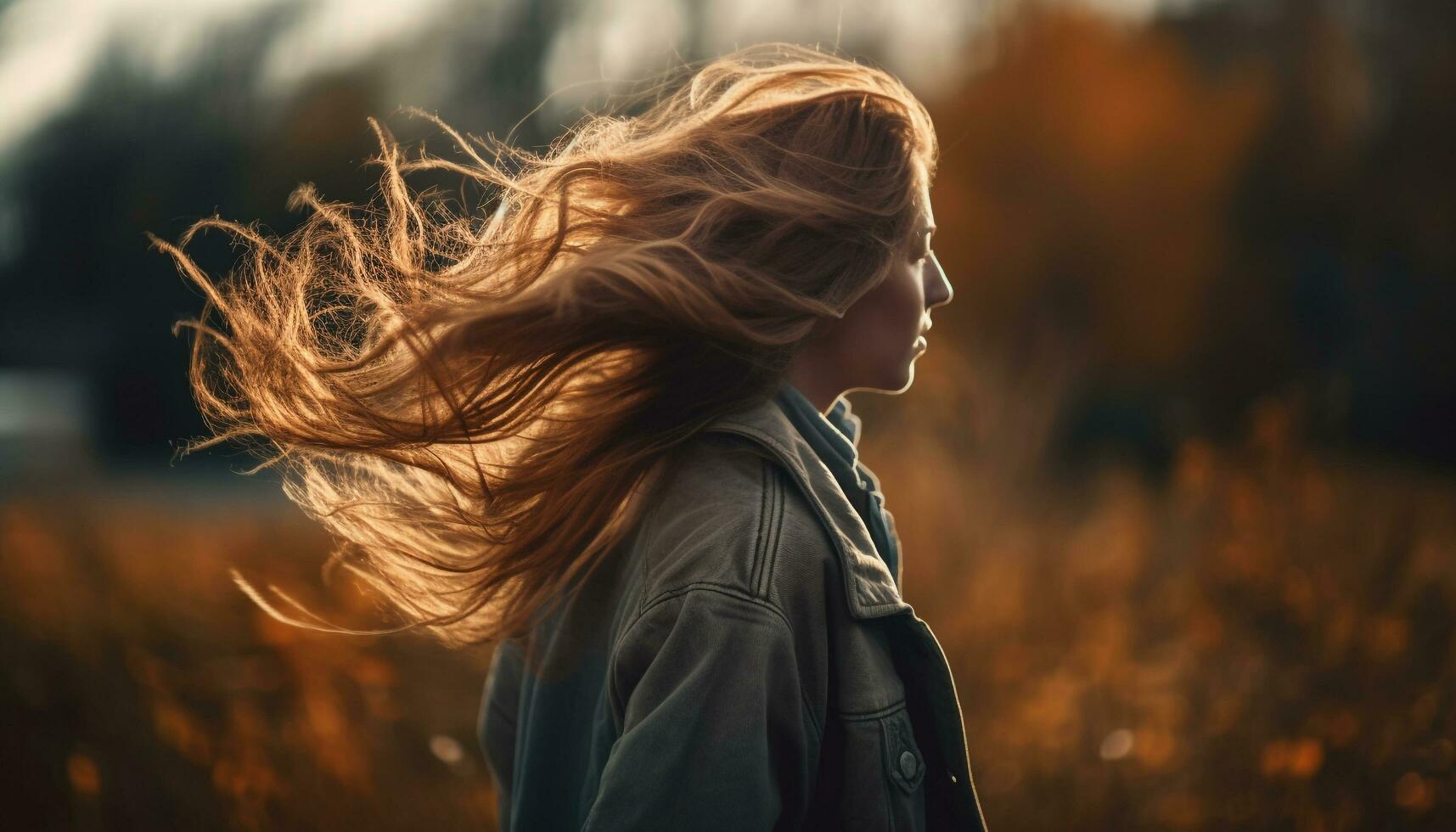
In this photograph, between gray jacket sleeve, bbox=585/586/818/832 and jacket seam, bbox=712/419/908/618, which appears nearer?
gray jacket sleeve, bbox=585/586/818/832

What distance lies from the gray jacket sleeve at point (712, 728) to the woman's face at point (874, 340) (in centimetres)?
43

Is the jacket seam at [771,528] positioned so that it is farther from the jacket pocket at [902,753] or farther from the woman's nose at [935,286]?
the woman's nose at [935,286]

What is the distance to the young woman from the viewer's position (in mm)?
1185

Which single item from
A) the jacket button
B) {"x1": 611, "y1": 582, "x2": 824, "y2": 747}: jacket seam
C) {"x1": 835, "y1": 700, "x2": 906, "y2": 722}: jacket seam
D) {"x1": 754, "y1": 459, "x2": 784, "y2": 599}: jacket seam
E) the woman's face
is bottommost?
the jacket button

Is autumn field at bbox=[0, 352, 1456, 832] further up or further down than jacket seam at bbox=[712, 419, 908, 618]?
further down

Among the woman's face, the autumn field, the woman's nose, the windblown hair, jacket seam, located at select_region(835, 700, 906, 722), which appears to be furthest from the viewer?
the autumn field

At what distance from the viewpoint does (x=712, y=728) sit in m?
1.12

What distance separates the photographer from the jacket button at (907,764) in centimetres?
124

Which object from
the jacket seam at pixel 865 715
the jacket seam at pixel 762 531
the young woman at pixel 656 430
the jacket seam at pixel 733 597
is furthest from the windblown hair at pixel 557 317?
the jacket seam at pixel 865 715

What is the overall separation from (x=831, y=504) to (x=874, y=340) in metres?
0.30

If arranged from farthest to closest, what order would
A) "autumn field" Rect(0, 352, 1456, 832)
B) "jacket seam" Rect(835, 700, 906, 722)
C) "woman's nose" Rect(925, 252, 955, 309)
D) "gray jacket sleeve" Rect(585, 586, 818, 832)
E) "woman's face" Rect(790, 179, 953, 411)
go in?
"autumn field" Rect(0, 352, 1456, 832), "woman's nose" Rect(925, 252, 955, 309), "woman's face" Rect(790, 179, 953, 411), "jacket seam" Rect(835, 700, 906, 722), "gray jacket sleeve" Rect(585, 586, 818, 832)

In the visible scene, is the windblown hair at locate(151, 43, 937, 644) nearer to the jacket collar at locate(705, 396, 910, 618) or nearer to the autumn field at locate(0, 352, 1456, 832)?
the jacket collar at locate(705, 396, 910, 618)

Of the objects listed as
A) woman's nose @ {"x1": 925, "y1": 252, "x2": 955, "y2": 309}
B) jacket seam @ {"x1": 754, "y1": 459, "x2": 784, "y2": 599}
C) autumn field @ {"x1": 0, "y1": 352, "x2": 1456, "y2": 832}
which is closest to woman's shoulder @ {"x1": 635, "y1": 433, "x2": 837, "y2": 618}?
jacket seam @ {"x1": 754, "y1": 459, "x2": 784, "y2": 599}

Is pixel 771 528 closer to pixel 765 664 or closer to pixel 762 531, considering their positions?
A: pixel 762 531
